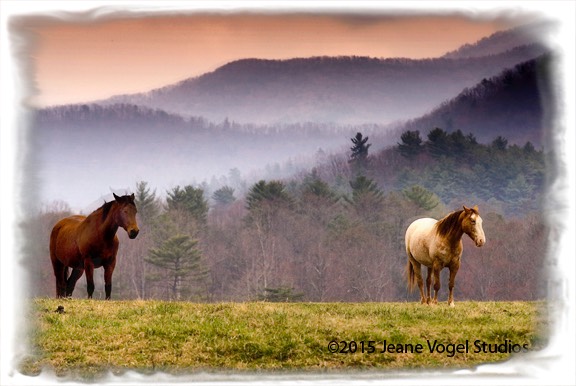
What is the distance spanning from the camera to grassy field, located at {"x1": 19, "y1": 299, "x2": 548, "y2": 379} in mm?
14789

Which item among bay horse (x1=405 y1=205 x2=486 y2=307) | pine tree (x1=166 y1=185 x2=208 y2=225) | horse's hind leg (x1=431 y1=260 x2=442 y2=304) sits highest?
pine tree (x1=166 y1=185 x2=208 y2=225)

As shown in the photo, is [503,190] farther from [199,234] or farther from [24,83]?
[24,83]

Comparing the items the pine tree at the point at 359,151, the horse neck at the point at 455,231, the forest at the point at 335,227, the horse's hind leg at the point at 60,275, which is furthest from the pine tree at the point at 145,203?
the horse neck at the point at 455,231

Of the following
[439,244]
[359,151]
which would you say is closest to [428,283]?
[439,244]

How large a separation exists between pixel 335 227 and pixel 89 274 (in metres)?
8.31

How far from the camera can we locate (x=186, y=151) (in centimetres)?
2156

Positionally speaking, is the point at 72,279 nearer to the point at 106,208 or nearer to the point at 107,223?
the point at 107,223

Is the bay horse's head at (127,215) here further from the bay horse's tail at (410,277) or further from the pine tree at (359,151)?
the bay horse's tail at (410,277)

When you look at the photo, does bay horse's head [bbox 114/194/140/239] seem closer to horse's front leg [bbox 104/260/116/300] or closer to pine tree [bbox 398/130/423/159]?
horse's front leg [bbox 104/260/116/300]

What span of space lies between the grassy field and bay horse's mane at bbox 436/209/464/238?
6.41ft

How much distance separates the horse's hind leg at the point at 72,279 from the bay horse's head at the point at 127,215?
7.05ft

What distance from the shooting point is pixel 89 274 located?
18906 mm

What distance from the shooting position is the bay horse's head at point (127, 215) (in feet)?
59.4

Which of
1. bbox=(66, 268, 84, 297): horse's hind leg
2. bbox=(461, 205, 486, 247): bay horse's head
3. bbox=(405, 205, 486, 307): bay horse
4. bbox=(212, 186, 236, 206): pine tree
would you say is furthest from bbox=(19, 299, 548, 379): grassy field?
bbox=(212, 186, 236, 206): pine tree
